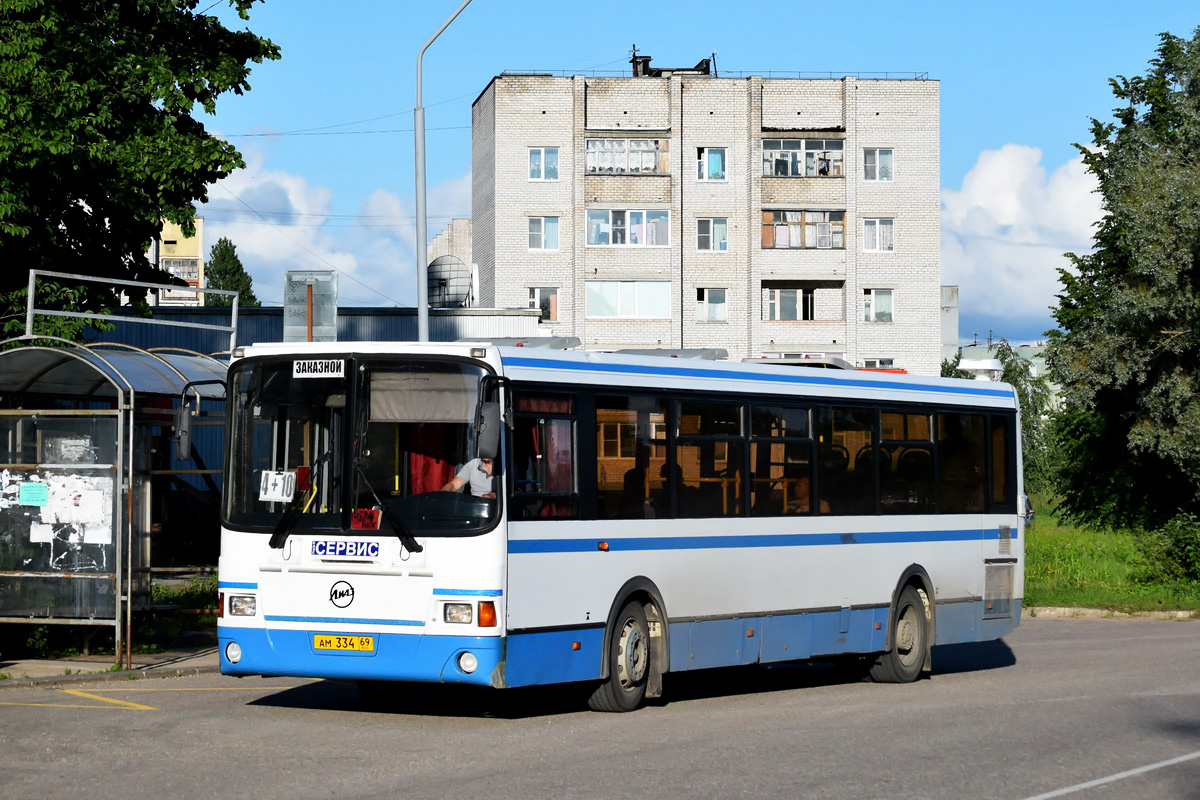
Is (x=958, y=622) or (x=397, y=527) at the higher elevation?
(x=397, y=527)

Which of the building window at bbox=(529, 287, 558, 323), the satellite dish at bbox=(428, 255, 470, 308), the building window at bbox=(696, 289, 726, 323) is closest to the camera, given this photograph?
the satellite dish at bbox=(428, 255, 470, 308)

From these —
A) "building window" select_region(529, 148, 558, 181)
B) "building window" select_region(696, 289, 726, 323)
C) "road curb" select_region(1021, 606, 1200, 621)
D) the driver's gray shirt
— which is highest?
"building window" select_region(529, 148, 558, 181)

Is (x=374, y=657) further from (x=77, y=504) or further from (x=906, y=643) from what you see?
(x=906, y=643)

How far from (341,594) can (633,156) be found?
191ft

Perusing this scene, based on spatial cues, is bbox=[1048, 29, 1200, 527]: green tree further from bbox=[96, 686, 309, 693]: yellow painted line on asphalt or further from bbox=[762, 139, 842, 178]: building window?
bbox=[96, 686, 309, 693]: yellow painted line on asphalt

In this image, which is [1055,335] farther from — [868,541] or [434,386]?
A: [434,386]

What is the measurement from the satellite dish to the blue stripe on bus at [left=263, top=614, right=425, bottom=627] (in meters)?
50.6

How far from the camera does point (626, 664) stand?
13.1 metres

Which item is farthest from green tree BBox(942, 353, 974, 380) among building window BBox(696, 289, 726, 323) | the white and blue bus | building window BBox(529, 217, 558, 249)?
the white and blue bus

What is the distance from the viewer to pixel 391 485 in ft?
39.4

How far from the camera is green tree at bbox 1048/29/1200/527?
4194 cm

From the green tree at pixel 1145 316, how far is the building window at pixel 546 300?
23128 mm

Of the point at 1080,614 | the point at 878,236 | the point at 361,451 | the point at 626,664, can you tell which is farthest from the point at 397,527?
the point at 878,236

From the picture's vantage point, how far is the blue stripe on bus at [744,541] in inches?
489
